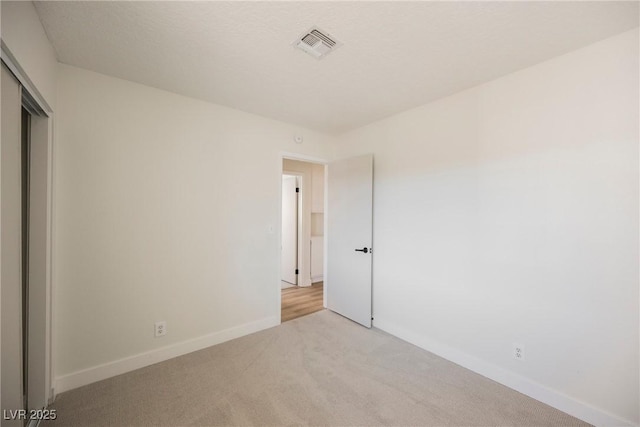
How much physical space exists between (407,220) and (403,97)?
1.24 meters

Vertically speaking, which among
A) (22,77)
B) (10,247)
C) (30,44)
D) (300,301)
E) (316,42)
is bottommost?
(300,301)

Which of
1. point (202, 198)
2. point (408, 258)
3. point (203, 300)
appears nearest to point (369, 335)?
point (408, 258)

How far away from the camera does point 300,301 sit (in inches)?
159

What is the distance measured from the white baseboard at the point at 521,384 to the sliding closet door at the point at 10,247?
115 inches

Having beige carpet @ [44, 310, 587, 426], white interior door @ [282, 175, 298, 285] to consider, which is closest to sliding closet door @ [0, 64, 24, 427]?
beige carpet @ [44, 310, 587, 426]

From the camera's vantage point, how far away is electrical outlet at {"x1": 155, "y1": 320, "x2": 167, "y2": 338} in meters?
2.38

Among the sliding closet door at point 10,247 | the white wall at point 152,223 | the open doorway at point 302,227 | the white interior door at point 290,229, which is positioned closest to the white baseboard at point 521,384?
the white wall at point 152,223

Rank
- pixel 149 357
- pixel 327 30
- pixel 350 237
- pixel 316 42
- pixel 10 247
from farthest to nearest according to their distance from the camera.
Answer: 1. pixel 350 237
2. pixel 149 357
3. pixel 316 42
4. pixel 327 30
5. pixel 10 247

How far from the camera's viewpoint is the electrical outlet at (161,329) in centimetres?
238

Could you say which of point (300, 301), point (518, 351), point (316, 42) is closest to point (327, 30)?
point (316, 42)

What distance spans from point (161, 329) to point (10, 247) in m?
1.42

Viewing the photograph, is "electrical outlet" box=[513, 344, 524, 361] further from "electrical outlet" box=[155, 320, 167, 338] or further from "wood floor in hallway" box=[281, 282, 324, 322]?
"electrical outlet" box=[155, 320, 167, 338]

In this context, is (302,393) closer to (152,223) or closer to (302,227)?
(152,223)

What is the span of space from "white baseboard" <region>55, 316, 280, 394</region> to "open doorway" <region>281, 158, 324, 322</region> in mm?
1683
